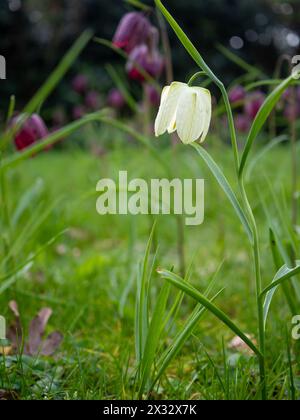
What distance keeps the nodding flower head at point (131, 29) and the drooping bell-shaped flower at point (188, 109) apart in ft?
1.92

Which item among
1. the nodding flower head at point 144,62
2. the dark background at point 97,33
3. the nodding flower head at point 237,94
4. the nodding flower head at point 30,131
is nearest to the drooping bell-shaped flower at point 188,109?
the nodding flower head at point 30,131

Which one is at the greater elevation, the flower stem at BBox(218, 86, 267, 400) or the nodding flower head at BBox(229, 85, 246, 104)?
the nodding flower head at BBox(229, 85, 246, 104)

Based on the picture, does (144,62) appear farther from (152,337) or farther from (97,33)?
(97,33)

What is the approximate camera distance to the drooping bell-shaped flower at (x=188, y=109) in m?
0.59

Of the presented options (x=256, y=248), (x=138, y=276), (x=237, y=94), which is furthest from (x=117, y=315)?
(x=237, y=94)

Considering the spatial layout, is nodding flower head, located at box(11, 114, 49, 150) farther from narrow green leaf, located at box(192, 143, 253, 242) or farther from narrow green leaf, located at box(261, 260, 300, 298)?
narrow green leaf, located at box(261, 260, 300, 298)

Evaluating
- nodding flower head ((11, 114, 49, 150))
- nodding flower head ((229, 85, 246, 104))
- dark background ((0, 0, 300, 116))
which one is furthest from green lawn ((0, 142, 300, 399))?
dark background ((0, 0, 300, 116))

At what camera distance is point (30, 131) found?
3.48 ft

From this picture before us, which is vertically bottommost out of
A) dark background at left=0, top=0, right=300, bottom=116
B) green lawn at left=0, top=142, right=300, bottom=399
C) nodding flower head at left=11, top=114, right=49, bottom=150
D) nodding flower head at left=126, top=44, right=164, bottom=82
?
green lawn at left=0, top=142, right=300, bottom=399

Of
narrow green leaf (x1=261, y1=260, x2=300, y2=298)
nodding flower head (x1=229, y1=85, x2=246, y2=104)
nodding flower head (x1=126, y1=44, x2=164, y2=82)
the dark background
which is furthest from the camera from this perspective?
the dark background

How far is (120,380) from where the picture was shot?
730 millimetres

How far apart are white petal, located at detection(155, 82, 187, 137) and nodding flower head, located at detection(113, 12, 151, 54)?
0.58 m

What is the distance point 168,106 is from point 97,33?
8.71 metres

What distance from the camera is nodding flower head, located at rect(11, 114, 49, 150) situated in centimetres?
105
